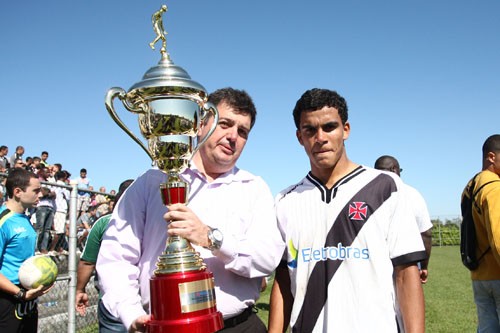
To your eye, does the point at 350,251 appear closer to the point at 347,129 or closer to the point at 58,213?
the point at 347,129

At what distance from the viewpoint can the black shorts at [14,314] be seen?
443 centimetres

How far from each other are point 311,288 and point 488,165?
9.82ft

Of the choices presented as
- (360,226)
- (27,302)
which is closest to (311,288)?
(360,226)

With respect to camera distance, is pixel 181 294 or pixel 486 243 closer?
pixel 181 294

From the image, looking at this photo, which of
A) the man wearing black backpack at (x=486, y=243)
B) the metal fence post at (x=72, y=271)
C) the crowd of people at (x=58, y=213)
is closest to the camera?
the man wearing black backpack at (x=486, y=243)

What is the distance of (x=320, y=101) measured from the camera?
2.53 m

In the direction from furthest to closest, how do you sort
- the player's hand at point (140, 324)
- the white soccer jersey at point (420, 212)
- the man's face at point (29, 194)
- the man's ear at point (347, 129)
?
the man's face at point (29, 194), the white soccer jersey at point (420, 212), the man's ear at point (347, 129), the player's hand at point (140, 324)

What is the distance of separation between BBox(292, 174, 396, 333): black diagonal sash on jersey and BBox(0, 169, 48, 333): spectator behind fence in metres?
3.22

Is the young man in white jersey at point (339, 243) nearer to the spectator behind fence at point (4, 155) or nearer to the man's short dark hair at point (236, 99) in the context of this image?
the man's short dark hair at point (236, 99)

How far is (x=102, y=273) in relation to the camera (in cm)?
216

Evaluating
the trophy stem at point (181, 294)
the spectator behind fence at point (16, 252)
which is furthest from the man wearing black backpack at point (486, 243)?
the spectator behind fence at point (16, 252)

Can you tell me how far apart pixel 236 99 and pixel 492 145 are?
3.19 m

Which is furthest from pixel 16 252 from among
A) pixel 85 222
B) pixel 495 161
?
pixel 495 161

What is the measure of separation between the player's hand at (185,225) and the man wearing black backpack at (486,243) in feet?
9.66
